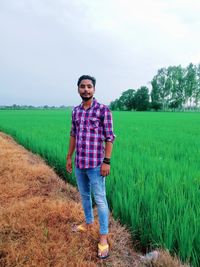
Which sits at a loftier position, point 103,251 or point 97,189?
point 97,189

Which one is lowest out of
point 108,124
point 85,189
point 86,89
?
point 85,189

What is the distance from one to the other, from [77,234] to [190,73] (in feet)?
192

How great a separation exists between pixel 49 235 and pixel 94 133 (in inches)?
43.5

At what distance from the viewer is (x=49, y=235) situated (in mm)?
2213

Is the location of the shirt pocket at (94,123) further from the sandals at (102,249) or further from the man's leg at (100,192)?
the sandals at (102,249)

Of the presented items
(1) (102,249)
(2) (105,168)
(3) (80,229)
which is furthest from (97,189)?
(3) (80,229)

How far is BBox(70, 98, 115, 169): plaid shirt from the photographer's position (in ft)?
6.13

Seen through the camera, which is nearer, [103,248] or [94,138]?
[94,138]

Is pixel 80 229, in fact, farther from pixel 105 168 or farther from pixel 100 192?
pixel 105 168

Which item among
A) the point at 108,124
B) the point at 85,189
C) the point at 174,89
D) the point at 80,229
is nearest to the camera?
the point at 108,124

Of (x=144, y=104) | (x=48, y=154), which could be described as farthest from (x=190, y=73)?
(x=48, y=154)

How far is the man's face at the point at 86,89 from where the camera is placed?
189cm

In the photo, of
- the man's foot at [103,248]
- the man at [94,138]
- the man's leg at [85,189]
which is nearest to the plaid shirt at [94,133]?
the man at [94,138]

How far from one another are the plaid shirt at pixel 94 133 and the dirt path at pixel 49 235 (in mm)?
755
